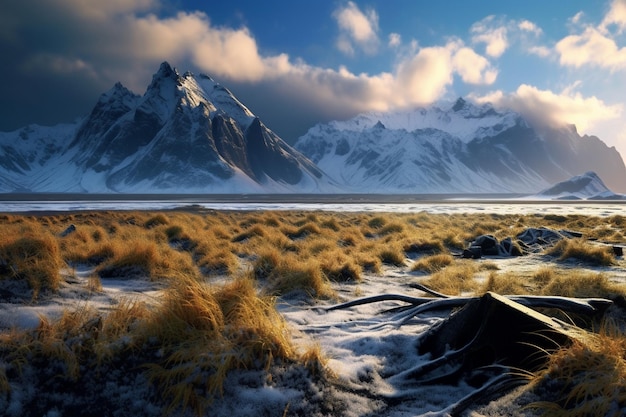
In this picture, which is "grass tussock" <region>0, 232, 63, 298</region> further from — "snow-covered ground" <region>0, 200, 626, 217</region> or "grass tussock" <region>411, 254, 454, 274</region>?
"snow-covered ground" <region>0, 200, 626, 217</region>

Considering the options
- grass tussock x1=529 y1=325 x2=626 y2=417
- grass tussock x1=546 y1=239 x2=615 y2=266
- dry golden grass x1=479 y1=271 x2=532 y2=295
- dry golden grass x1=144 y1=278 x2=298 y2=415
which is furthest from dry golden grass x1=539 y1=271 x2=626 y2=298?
dry golden grass x1=144 y1=278 x2=298 y2=415

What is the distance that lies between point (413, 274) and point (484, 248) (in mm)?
5004

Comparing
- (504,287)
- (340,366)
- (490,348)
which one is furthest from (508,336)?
(504,287)

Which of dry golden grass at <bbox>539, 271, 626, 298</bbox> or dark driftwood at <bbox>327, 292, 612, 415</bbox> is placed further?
dry golden grass at <bbox>539, 271, 626, 298</bbox>

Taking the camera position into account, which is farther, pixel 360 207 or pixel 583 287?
pixel 360 207

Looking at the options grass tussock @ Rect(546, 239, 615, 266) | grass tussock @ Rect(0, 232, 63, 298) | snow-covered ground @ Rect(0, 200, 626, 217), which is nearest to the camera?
grass tussock @ Rect(0, 232, 63, 298)

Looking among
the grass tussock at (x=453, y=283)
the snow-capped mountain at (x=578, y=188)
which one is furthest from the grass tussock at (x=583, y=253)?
the snow-capped mountain at (x=578, y=188)

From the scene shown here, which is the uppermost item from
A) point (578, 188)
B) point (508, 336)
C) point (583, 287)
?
point (578, 188)

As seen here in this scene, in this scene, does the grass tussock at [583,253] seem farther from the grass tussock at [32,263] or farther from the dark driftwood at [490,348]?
the grass tussock at [32,263]

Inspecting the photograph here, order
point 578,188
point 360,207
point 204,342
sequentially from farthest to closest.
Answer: point 578,188 < point 360,207 < point 204,342

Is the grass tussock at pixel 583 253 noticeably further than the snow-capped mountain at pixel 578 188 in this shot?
No

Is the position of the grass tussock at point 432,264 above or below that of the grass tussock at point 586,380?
below

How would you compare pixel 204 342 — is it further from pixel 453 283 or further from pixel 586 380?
pixel 453 283

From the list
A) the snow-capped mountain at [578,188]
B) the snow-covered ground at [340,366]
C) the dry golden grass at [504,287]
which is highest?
the snow-capped mountain at [578,188]
